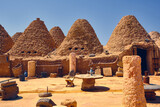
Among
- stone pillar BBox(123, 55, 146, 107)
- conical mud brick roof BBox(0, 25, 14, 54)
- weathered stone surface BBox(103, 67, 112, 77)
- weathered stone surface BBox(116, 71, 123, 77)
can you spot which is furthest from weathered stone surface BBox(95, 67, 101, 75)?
conical mud brick roof BBox(0, 25, 14, 54)

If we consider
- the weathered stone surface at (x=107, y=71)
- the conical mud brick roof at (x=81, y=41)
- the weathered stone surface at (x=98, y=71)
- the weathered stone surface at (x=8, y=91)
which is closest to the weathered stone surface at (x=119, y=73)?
the weathered stone surface at (x=107, y=71)

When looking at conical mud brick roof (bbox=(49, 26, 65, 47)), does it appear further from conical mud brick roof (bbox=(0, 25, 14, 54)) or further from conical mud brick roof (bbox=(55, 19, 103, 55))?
conical mud brick roof (bbox=(55, 19, 103, 55))

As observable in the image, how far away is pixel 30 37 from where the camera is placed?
25.1m

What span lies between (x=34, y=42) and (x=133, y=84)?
2215cm

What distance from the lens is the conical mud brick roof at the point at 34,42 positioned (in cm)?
2405

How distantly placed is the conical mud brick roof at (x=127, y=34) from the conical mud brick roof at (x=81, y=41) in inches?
92.8

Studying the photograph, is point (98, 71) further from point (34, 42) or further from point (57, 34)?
point (57, 34)

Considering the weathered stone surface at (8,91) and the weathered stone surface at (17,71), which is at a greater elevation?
the weathered stone surface at (17,71)

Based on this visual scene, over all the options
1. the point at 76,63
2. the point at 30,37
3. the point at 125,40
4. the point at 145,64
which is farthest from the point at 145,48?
the point at 30,37

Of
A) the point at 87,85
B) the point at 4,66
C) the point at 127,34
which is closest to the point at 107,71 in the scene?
the point at 87,85

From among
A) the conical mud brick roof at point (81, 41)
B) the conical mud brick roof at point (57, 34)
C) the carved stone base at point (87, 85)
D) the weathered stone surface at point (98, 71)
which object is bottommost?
the carved stone base at point (87, 85)

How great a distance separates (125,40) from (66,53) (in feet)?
29.3

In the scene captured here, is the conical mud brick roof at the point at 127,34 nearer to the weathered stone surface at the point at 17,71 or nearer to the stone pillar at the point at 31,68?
the stone pillar at the point at 31,68

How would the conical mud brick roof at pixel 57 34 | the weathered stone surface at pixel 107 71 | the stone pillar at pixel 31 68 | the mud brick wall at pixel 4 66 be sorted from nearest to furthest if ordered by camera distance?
1. the weathered stone surface at pixel 107 71
2. the stone pillar at pixel 31 68
3. the mud brick wall at pixel 4 66
4. the conical mud brick roof at pixel 57 34
